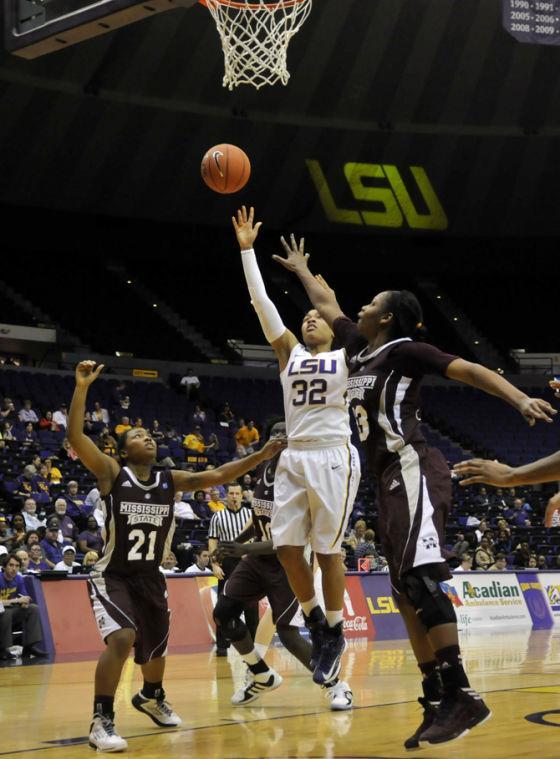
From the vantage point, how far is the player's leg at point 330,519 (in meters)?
6.64

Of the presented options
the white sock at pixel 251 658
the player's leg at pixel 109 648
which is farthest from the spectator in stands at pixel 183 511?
the player's leg at pixel 109 648

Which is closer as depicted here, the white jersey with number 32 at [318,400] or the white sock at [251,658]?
the white jersey with number 32 at [318,400]

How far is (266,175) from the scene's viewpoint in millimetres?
30641

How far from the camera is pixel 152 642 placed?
6496 mm

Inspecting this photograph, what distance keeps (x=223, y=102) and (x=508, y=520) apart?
13203 millimetres

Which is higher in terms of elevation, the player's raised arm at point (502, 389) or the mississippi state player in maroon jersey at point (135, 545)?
the player's raised arm at point (502, 389)

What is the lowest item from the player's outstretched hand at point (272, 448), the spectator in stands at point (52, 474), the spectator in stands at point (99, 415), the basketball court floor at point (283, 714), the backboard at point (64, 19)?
the basketball court floor at point (283, 714)

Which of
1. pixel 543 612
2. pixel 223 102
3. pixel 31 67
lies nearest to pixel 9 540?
pixel 543 612

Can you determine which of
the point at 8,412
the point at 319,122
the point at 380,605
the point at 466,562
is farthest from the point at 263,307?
the point at 319,122

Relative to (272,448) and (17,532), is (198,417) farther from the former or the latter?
(272,448)

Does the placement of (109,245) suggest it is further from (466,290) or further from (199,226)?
(466,290)

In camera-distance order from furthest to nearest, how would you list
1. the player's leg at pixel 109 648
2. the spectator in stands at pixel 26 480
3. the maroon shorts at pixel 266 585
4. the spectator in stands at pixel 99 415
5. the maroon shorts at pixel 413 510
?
the spectator in stands at pixel 99 415
the spectator in stands at pixel 26 480
the maroon shorts at pixel 266 585
the player's leg at pixel 109 648
the maroon shorts at pixel 413 510

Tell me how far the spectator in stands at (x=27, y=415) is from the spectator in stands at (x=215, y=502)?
458 centimetres

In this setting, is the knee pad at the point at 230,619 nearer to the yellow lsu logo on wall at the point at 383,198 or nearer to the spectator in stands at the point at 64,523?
the spectator in stands at the point at 64,523
